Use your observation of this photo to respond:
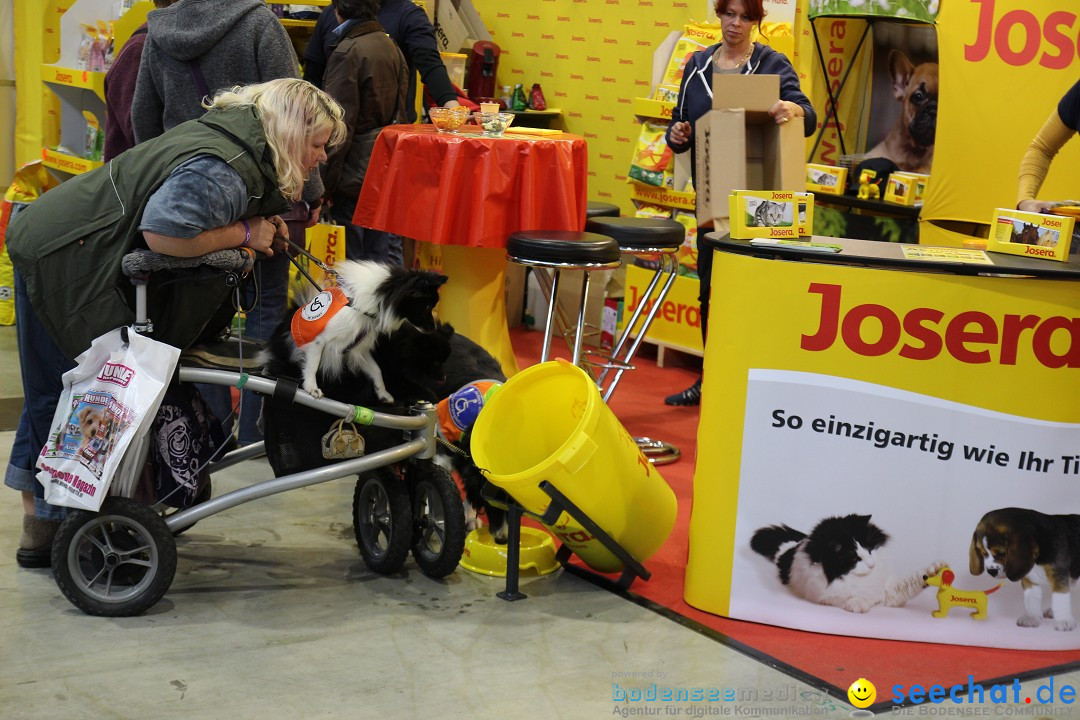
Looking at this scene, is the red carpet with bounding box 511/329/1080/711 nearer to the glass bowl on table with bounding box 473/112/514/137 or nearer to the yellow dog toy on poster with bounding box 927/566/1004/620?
the yellow dog toy on poster with bounding box 927/566/1004/620

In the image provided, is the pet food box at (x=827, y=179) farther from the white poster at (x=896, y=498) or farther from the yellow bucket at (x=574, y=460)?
the white poster at (x=896, y=498)

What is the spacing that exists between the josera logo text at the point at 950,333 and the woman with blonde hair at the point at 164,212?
134 cm

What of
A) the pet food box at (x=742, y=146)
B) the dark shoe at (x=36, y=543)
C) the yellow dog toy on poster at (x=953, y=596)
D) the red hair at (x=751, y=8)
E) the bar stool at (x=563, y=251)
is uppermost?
the red hair at (x=751, y=8)

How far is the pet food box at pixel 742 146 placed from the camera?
371 cm

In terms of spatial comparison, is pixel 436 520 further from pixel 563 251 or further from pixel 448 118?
pixel 448 118

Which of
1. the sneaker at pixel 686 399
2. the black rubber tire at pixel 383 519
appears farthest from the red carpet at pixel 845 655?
the sneaker at pixel 686 399

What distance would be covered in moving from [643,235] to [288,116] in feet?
5.65

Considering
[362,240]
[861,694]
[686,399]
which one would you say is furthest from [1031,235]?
[362,240]

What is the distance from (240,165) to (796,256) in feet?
4.40

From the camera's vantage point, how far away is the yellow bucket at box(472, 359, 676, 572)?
2.87 m

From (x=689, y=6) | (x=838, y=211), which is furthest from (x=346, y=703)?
(x=689, y=6)

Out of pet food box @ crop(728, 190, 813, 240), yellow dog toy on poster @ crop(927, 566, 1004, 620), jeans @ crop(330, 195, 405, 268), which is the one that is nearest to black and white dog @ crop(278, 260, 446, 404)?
pet food box @ crop(728, 190, 813, 240)

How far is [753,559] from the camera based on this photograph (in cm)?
294

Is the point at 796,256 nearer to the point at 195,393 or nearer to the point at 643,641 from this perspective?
the point at 643,641
